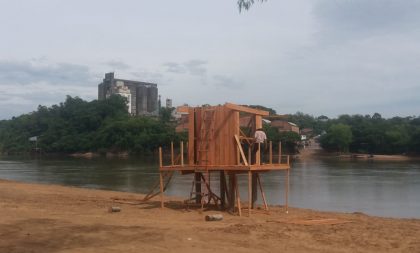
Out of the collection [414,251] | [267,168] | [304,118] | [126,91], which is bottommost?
[414,251]

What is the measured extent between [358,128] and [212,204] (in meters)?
102

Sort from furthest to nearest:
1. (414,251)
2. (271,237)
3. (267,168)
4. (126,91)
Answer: (126,91)
(267,168)
(271,237)
(414,251)

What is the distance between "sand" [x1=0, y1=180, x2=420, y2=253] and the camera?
10320 mm

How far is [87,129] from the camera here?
13238 cm

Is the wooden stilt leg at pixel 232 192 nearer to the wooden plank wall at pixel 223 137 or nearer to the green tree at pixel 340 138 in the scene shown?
the wooden plank wall at pixel 223 137

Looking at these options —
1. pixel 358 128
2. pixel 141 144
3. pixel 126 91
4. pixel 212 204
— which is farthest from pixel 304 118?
pixel 212 204

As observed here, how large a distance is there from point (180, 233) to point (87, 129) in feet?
407

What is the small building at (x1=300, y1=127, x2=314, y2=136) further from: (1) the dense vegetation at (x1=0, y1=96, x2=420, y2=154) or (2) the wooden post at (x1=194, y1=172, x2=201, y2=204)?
(2) the wooden post at (x1=194, y1=172, x2=201, y2=204)

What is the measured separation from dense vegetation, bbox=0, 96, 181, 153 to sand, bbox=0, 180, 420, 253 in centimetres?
9117

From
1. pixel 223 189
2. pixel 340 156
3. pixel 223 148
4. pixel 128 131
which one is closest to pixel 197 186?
pixel 223 189

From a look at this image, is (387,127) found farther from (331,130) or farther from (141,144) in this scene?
(141,144)

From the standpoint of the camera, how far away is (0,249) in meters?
9.68

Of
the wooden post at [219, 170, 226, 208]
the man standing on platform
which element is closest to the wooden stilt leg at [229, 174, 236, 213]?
the wooden post at [219, 170, 226, 208]

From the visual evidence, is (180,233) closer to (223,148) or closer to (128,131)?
(223,148)
